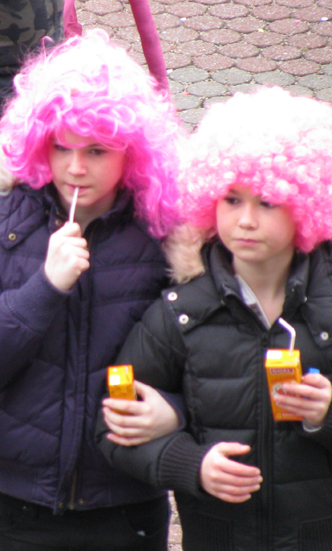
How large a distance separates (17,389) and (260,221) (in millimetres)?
723

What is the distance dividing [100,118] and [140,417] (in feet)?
2.31

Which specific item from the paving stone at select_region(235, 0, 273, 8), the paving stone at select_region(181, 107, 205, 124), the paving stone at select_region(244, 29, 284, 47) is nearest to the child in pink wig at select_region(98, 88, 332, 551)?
the paving stone at select_region(181, 107, 205, 124)

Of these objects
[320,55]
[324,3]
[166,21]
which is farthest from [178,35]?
[324,3]

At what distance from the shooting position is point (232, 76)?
6.06 m

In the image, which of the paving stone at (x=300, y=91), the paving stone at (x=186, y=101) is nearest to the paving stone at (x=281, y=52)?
the paving stone at (x=300, y=91)

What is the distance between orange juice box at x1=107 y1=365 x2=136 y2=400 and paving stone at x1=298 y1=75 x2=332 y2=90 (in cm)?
444

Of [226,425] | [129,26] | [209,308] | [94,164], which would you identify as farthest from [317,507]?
[129,26]

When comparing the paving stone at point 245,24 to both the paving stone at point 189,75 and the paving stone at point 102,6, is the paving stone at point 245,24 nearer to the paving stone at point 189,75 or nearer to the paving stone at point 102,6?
the paving stone at point 189,75

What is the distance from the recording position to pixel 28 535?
7.22 feet

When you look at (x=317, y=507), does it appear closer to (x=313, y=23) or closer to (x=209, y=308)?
(x=209, y=308)

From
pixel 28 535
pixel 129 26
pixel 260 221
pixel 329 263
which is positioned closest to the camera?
pixel 260 221

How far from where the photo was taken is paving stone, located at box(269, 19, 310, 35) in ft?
21.7

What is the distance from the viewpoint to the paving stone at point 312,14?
6.77m

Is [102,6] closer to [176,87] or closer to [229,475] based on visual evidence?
[176,87]
